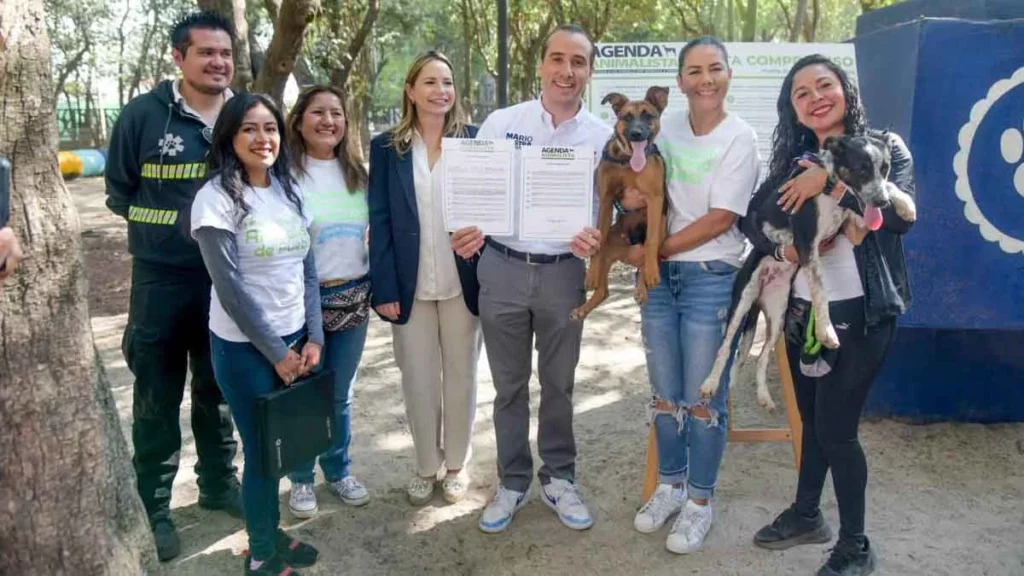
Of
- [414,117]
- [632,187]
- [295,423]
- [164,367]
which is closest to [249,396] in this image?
[295,423]

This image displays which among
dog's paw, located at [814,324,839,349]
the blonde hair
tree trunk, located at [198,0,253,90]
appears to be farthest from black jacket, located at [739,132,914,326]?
tree trunk, located at [198,0,253,90]

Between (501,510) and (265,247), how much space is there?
5.57 feet

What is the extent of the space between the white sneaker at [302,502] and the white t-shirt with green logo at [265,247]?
112 cm

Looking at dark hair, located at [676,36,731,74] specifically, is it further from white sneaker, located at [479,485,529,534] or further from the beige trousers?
white sneaker, located at [479,485,529,534]

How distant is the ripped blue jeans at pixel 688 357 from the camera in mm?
3312

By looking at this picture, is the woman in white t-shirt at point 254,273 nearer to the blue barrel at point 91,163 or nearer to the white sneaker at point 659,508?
the white sneaker at point 659,508

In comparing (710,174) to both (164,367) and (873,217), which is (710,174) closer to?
(873,217)

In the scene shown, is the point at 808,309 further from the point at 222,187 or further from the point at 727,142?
the point at 222,187

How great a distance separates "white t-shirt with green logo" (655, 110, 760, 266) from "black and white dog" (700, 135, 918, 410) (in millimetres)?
136

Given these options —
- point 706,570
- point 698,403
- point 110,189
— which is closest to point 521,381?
point 698,403

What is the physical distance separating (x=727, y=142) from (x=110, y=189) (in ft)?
8.90

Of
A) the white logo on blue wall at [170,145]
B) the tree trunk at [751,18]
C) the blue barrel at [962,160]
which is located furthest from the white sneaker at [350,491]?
the tree trunk at [751,18]

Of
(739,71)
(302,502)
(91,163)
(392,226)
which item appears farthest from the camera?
(91,163)

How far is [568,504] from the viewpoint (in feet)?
12.5
